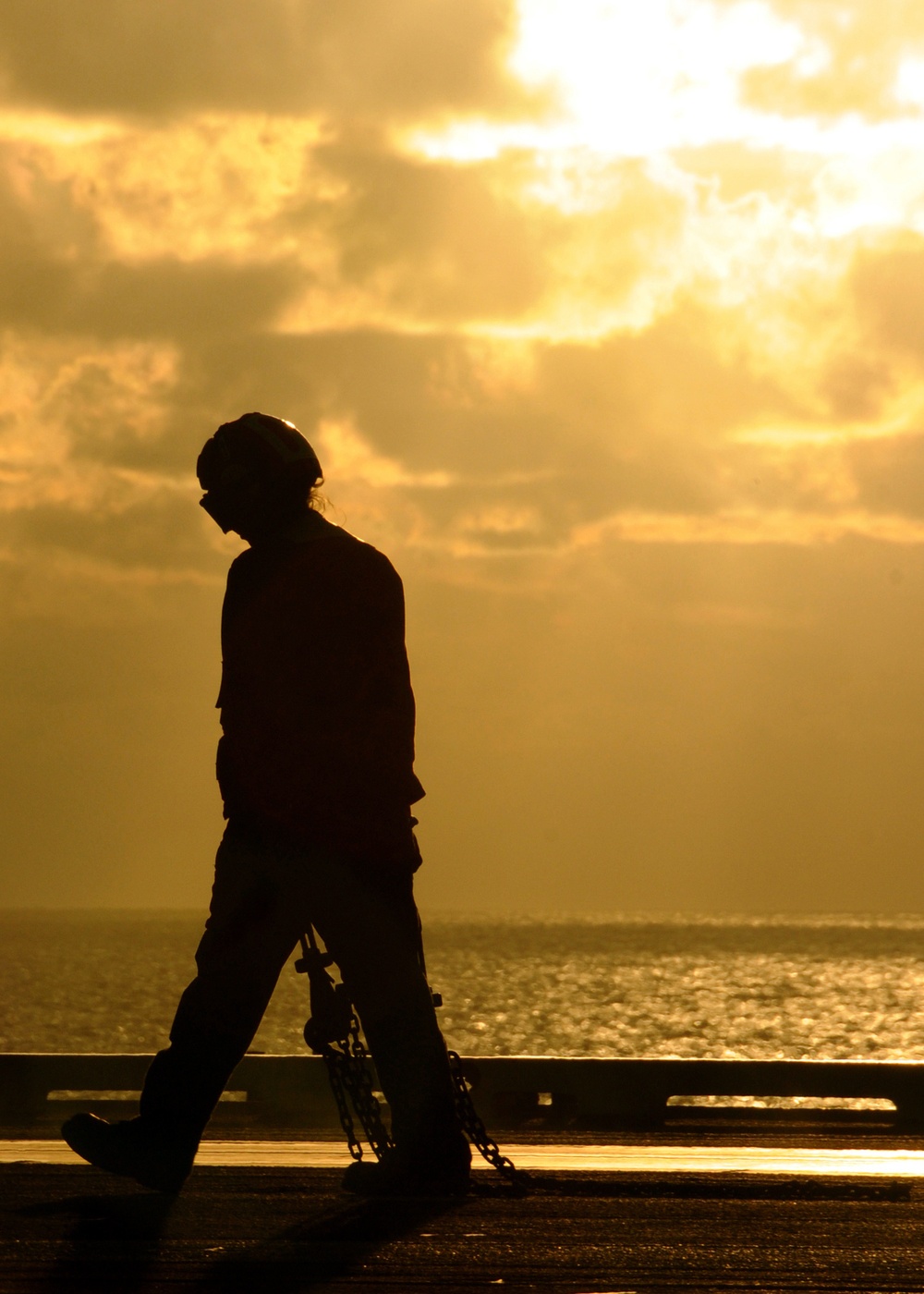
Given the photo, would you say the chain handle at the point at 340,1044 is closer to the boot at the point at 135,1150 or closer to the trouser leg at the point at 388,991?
the trouser leg at the point at 388,991

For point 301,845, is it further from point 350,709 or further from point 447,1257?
point 447,1257

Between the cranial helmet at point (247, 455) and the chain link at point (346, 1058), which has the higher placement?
the cranial helmet at point (247, 455)

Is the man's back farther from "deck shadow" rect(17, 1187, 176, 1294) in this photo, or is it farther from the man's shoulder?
"deck shadow" rect(17, 1187, 176, 1294)

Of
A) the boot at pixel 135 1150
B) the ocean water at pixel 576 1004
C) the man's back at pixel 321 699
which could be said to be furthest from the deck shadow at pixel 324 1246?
the ocean water at pixel 576 1004

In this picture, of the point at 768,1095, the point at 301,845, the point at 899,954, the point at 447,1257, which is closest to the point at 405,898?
the point at 301,845

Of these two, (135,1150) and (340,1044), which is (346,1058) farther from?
(135,1150)

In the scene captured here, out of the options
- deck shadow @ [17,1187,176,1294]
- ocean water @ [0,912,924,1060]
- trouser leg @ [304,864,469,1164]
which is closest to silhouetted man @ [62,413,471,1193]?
trouser leg @ [304,864,469,1164]

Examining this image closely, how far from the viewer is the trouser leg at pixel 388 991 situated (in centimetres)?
470

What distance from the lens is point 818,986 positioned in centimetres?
12156

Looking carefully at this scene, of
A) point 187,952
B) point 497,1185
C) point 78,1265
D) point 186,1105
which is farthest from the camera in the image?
point 187,952

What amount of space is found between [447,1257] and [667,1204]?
757mm

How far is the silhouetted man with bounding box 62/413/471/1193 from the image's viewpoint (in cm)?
471

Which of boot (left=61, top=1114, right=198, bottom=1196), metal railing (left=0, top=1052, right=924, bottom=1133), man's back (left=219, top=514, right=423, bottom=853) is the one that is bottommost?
boot (left=61, top=1114, right=198, bottom=1196)

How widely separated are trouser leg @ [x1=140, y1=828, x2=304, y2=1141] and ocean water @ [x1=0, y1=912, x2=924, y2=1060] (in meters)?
37.6
